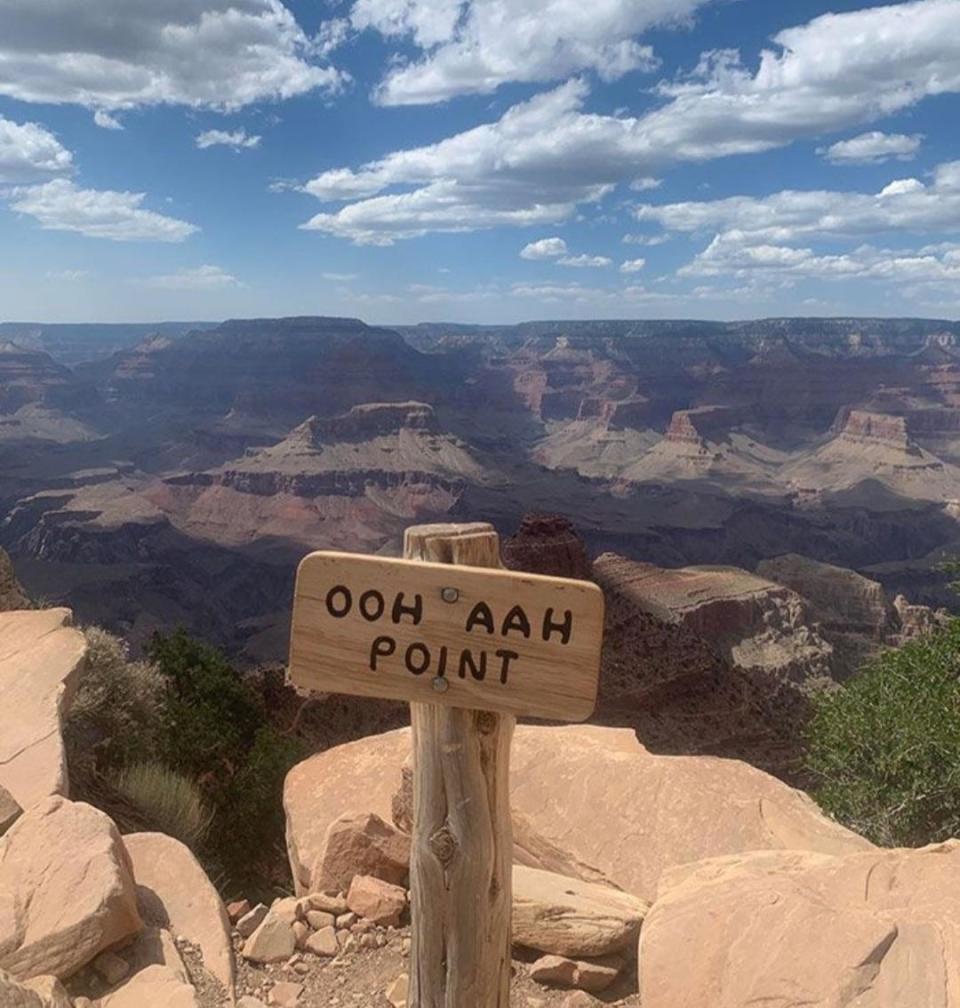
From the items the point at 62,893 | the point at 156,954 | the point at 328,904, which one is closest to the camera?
the point at 62,893

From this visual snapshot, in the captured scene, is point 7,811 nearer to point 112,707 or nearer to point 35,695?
point 35,695

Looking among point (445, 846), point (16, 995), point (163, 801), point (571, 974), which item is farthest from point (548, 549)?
point (445, 846)

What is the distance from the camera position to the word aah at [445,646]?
2.83 meters

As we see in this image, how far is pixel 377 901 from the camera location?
545 cm

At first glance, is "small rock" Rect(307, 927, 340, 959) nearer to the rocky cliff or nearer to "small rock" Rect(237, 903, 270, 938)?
"small rock" Rect(237, 903, 270, 938)

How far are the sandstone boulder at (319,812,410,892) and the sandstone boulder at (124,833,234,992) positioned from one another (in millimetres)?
686

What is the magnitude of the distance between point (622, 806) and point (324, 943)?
3.11 meters

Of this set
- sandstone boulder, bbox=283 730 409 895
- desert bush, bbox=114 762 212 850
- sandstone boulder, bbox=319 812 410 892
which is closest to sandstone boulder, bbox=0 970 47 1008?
sandstone boulder, bbox=319 812 410 892

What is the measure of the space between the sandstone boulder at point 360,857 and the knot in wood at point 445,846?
2.96 m

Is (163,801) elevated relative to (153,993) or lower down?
lower down

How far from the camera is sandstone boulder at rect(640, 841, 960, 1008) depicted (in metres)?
3.85

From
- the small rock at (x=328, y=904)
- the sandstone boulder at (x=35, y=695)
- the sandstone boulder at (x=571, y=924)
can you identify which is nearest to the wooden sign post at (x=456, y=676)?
the sandstone boulder at (x=571, y=924)

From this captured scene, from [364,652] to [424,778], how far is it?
20.1 inches

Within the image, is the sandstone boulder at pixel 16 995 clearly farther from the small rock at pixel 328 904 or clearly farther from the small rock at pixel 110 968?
the small rock at pixel 328 904
